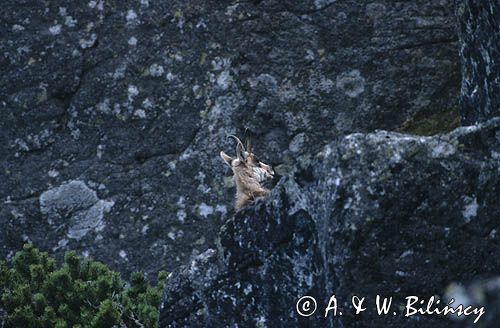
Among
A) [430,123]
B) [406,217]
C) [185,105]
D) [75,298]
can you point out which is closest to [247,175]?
[75,298]

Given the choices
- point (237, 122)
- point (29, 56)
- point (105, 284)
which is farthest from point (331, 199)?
point (29, 56)

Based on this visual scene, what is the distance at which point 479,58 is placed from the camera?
297 inches

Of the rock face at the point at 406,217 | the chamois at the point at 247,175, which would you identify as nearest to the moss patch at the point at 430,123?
the chamois at the point at 247,175

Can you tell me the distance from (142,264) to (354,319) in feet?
14.9

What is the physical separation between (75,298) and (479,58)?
313 cm

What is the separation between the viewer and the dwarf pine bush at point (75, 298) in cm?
804

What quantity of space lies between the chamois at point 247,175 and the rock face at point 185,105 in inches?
53.2

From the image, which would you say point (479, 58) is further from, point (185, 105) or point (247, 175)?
point (185, 105)

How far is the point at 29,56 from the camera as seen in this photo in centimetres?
1059

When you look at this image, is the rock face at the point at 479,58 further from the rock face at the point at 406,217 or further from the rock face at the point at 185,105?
the rock face at the point at 185,105

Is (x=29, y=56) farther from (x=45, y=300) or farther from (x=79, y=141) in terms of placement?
(x=45, y=300)

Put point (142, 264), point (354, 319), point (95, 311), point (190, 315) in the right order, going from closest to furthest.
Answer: point (354, 319) → point (190, 315) → point (95, 311) → point (142, 264)

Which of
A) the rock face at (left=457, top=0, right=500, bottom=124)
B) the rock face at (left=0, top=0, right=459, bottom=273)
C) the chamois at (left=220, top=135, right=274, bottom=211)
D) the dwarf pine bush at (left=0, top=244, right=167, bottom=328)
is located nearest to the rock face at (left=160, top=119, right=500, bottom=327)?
the rock face at (left=457, top=0, right=500, bottom=124)

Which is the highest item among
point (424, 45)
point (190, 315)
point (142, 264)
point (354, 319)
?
point (354, 319)
